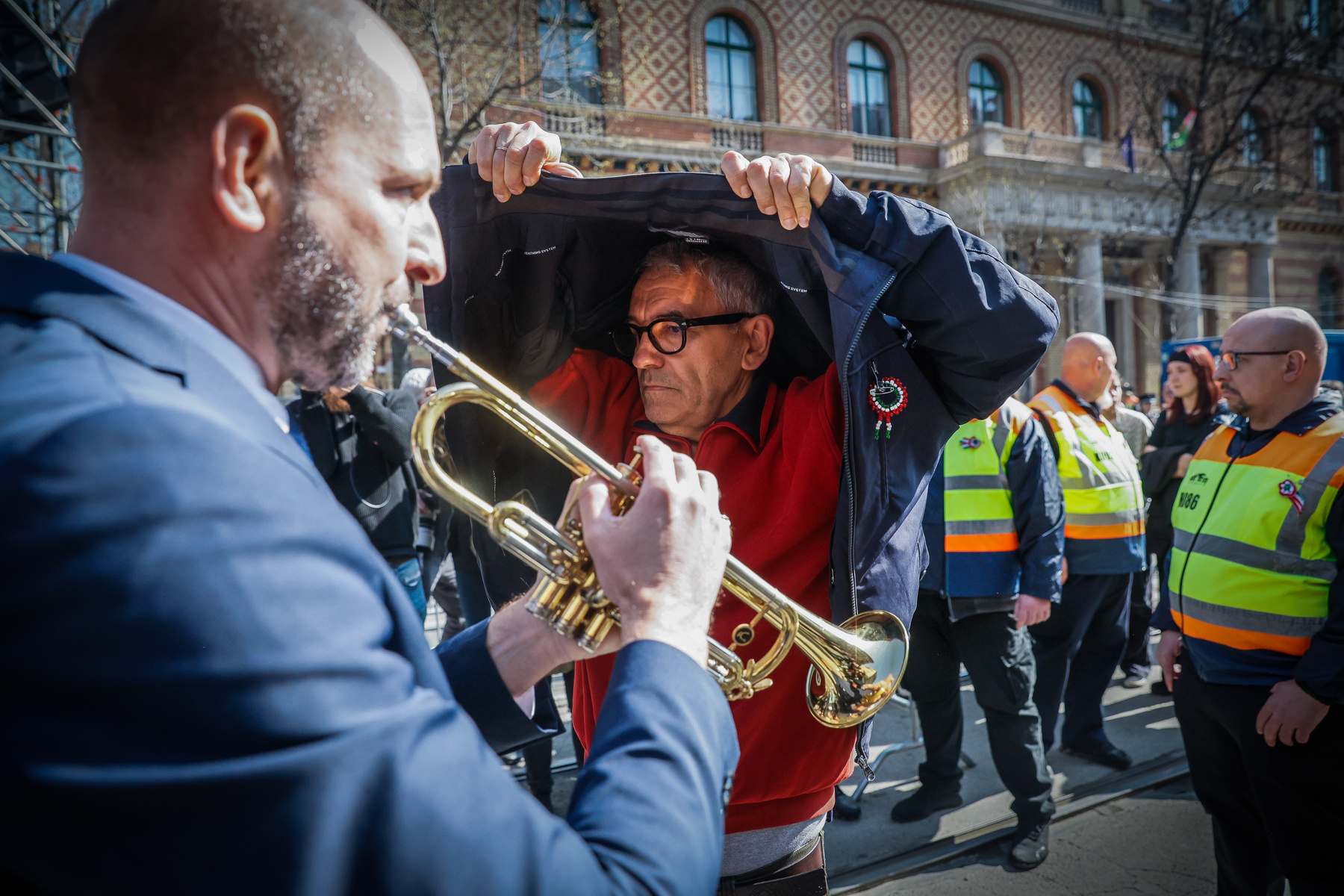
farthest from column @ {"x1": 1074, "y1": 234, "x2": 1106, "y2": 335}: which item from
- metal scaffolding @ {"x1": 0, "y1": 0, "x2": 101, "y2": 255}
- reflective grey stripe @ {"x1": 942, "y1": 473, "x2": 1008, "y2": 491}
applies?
metal scaffolding @ {"x1": 0, "y1": 0, "x2": 101, "y2": 255}

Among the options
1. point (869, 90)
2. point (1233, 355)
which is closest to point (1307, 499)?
point (1233, 355)

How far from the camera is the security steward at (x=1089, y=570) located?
454 centimetres

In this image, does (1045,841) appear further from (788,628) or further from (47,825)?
(47,825)

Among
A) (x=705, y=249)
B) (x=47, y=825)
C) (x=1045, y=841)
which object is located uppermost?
(x=705, y=249)

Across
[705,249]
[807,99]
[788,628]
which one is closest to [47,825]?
[788,628]

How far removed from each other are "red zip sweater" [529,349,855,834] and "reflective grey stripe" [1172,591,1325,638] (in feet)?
5.40

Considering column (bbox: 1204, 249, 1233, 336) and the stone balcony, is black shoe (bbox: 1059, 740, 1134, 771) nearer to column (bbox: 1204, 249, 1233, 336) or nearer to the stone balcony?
the stone balcony

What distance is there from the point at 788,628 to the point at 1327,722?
208cm

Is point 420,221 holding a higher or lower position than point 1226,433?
higher

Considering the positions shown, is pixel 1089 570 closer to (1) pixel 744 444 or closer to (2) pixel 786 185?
(1) pixel 744 444

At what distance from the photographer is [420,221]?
112cm

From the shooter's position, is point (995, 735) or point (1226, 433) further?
point (995, 735)

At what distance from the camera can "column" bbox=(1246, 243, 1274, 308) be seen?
22047 millimetres

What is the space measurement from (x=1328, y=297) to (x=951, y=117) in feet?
48.5
